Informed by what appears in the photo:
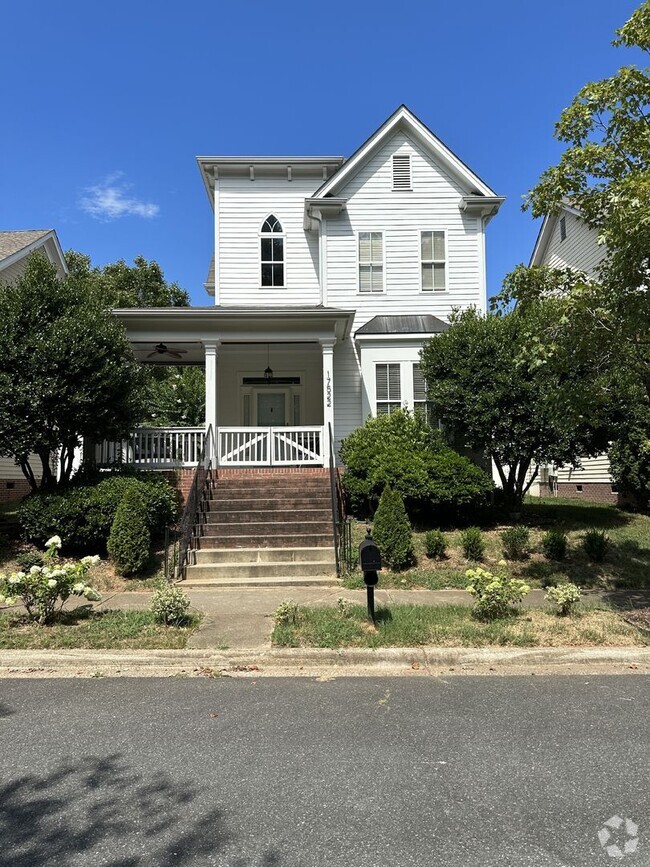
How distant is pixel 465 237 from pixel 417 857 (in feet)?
52.3

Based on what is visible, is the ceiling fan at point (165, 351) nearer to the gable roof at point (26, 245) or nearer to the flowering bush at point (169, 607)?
the gable roof at point (26, 245)

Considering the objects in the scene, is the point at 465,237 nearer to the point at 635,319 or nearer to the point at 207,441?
the point at 207,441

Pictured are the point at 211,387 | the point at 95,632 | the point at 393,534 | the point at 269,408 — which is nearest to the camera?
the point at 95,632

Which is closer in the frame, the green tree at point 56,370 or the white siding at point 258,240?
the green tree at point 56,370

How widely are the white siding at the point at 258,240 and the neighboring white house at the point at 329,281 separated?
1.1 inches

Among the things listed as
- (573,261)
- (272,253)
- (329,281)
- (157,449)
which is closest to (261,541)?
Result: (157,449)

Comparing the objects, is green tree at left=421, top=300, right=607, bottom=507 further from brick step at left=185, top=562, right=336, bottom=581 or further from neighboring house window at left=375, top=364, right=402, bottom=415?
brick step at left=185, top=562, right=336, bottom=581

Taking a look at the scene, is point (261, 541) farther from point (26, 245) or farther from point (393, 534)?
point (26, 245)

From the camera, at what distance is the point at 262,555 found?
34.0 feet

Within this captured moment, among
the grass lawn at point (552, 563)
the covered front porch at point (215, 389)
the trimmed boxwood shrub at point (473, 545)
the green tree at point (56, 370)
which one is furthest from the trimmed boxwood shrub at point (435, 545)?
the green tree at point (56, 370)

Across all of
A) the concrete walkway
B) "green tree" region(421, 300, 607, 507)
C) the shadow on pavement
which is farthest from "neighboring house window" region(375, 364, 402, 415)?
the shadow on pavement

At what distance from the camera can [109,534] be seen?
33.3 ft
